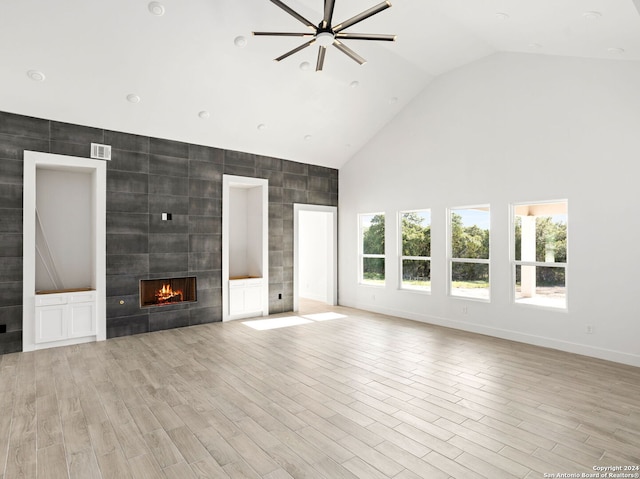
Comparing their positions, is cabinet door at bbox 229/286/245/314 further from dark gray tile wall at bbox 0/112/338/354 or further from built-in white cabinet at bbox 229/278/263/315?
dark gray tile wall at bbox 0/112/338/354

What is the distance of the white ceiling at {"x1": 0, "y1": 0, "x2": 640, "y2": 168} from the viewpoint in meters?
4.12

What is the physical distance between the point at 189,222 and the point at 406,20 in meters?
4.72

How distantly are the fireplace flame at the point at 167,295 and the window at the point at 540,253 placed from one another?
5.75 metres

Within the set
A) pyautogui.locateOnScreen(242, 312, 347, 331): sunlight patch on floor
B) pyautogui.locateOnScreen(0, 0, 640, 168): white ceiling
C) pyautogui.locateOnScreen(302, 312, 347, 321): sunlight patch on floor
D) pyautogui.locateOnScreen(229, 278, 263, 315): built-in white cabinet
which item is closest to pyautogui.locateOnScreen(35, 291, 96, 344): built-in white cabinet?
pyautogui.locateOnScreen(229, 278, 263, 315): built-in white cabinet

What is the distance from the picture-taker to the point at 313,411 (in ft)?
11.0

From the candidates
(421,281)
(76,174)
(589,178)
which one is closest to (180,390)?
(76,174)

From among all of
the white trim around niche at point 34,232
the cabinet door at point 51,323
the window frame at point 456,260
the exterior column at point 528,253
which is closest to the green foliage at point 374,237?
the window frame at point 456,260

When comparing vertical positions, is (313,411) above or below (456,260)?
below

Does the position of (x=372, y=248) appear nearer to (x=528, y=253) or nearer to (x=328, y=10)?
(x=528, y=253)

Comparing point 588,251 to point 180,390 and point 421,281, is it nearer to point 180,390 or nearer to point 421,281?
point 421,281

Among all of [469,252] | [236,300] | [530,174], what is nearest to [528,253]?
[469,252]

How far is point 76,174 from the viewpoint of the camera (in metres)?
6.04

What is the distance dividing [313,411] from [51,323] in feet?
14.1

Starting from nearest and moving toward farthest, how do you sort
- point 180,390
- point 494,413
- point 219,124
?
point 494,413 < point 180,390 < point 219,124
